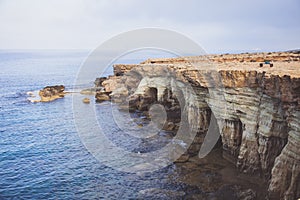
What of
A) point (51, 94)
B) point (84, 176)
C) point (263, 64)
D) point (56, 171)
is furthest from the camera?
point (51, 94)

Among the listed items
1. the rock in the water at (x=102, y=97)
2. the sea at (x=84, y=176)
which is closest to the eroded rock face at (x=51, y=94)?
the rock in the water at (x=102, y=97)

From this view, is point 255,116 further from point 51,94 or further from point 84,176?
point 51,94

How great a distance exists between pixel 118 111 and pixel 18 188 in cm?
2476

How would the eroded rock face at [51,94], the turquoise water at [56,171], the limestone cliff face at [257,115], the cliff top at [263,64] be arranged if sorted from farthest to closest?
the eroded rock face at [51,94] → the turquoise water at [56,171] → the cliff top at [263,64] → the limestone cliff face at [257,115]

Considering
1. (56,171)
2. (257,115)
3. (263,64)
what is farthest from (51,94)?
(257,115)

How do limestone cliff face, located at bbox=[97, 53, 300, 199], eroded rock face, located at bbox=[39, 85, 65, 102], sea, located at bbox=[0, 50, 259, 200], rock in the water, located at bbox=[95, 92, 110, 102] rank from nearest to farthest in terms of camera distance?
limestone cliff face, located at bbox=[97, 53, 300, 199]
sea, located at bbox=[0, 50, 259, 200]
rock in the water, located at bbox=[95, 92, 110, 102]
eroded rock face, located at bbox=[39, 85, 65, 102]

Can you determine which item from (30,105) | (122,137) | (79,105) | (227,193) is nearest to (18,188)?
(122,137)

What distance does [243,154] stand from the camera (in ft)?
66.2

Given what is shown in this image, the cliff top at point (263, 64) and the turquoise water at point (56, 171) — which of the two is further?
the turquoise water at point (56, 171)

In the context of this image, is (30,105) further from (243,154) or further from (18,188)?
(243,154)

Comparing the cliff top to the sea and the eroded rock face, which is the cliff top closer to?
the sea

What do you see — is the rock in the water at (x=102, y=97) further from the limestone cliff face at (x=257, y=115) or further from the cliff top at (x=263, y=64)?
the limestone cliff face at (x=257, y=115)

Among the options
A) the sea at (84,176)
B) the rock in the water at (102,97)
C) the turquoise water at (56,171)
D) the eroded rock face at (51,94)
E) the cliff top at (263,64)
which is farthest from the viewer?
the eroded rock face at (51,94)

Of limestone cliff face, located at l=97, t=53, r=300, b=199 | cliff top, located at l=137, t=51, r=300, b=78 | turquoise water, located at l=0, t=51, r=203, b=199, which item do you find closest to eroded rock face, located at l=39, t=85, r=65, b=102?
turquoise water, located at l=0, t=51, r=203, b=199
